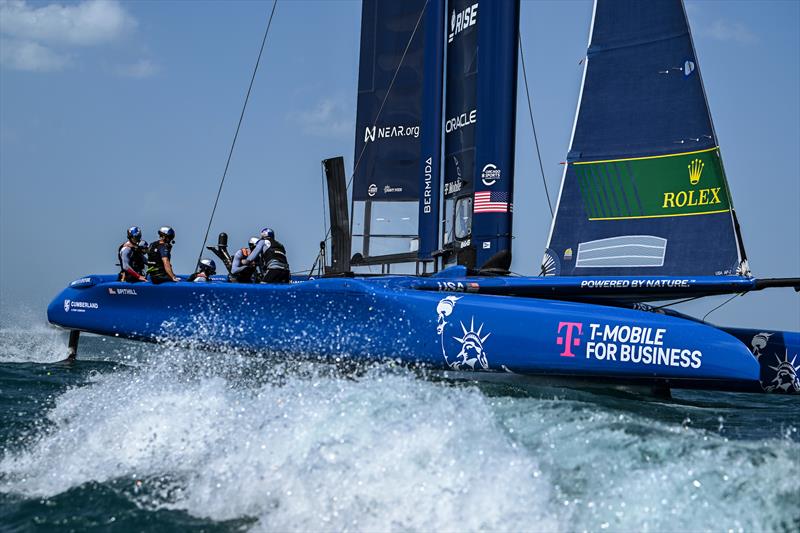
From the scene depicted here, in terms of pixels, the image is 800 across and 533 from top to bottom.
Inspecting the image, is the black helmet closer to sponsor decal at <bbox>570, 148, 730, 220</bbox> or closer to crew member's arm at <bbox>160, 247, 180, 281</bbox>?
crew member's arm at <bbox>160, 247, 180, 281</bbox>

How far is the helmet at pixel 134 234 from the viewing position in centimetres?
870

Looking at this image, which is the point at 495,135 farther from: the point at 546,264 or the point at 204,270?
the point at 204,270

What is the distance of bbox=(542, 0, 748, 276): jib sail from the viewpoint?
22.6 ft

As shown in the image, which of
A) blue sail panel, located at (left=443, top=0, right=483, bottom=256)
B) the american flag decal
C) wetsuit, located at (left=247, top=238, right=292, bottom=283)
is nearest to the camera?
wetsuit, located at (left=247, top=238, right=292, bottom=283)

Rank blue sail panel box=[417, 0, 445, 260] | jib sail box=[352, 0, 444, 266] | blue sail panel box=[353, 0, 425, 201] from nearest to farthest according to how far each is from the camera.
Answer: blue sail panel box=[417, 0, 445, 260]
jib sail box=[352, 0, 444, 266]
blue sail panel box=[353, 0, 425, 201]

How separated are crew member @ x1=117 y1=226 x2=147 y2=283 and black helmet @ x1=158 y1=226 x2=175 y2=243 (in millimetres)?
312

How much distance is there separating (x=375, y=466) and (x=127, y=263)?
5.84 meters

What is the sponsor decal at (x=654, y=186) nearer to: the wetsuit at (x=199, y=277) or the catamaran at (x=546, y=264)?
the catamaran at (x=546, y=264)

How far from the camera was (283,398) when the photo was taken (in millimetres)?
3980

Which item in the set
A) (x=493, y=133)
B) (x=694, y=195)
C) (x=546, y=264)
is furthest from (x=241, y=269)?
(x=694, y=195)

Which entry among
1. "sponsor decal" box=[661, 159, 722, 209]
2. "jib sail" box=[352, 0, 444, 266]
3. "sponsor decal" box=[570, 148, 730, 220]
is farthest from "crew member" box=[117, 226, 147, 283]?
"sponsor decal" box=[661, 159, 722, 209]

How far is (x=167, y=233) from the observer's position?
334 inches

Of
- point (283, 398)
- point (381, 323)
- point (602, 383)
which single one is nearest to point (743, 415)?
point (602, 383)

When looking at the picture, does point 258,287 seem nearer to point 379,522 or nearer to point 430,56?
point 430,56
